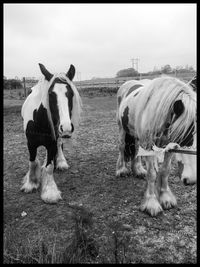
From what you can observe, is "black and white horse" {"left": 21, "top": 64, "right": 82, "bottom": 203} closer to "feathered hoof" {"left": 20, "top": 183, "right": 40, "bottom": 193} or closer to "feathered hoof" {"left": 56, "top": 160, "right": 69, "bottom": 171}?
"feathered hoof" {"left": 20, "top": 183, "right": 40, "bottom": 193}

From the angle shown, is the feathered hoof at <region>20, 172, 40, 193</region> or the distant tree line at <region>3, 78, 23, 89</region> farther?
the distant tree line at <region>3, 78, 23, 89</region>

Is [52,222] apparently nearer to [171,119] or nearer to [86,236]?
[86,236]

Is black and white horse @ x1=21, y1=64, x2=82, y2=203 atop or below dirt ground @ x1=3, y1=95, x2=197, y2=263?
atop

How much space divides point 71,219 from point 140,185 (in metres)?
1.46

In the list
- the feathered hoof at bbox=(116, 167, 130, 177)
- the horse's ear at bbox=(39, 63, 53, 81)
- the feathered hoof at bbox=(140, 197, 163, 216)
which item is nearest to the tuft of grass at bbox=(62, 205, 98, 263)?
the feathered hoof at bbox=(140, 197, 163, 216)

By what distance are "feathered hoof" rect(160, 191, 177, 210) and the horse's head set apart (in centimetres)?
159

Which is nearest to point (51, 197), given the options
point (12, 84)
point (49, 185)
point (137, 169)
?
point (49, 185)

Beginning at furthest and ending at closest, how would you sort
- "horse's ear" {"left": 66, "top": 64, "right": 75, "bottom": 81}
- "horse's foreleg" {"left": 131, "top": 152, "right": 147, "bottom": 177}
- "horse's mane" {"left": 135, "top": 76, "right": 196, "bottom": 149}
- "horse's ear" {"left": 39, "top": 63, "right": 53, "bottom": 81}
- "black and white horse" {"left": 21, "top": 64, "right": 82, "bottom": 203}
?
"horse's foreleg" {"left": 131, "top": 152, "right": 147, "bottom": 177}
"horse's ear" {"left": 66, "top": 64, "right": 75, "bottom": 81}
"horse's ear" {"left": 39, "top": 63, "right": 53, "bottom": 81}
"black and white horse" {"left": 21, "top": 64, "right": 82, "bottom": 203}
"horse's mane" {"left": 135, "top": 76, "right": 196, "bottom": 149}

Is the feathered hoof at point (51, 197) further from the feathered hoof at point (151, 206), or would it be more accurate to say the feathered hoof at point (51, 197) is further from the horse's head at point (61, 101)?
the feathered hoof at point (151, 206)

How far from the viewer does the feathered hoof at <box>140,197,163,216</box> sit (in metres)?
3.38

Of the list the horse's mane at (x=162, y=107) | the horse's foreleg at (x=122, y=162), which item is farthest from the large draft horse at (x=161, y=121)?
the horse's foreleg at (x=122, y=162)

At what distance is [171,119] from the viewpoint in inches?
113

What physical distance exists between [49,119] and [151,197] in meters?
1.76

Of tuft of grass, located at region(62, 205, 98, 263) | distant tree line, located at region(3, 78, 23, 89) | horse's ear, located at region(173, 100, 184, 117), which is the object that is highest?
distant tree line, located at region(3, 78, 23, 89)
